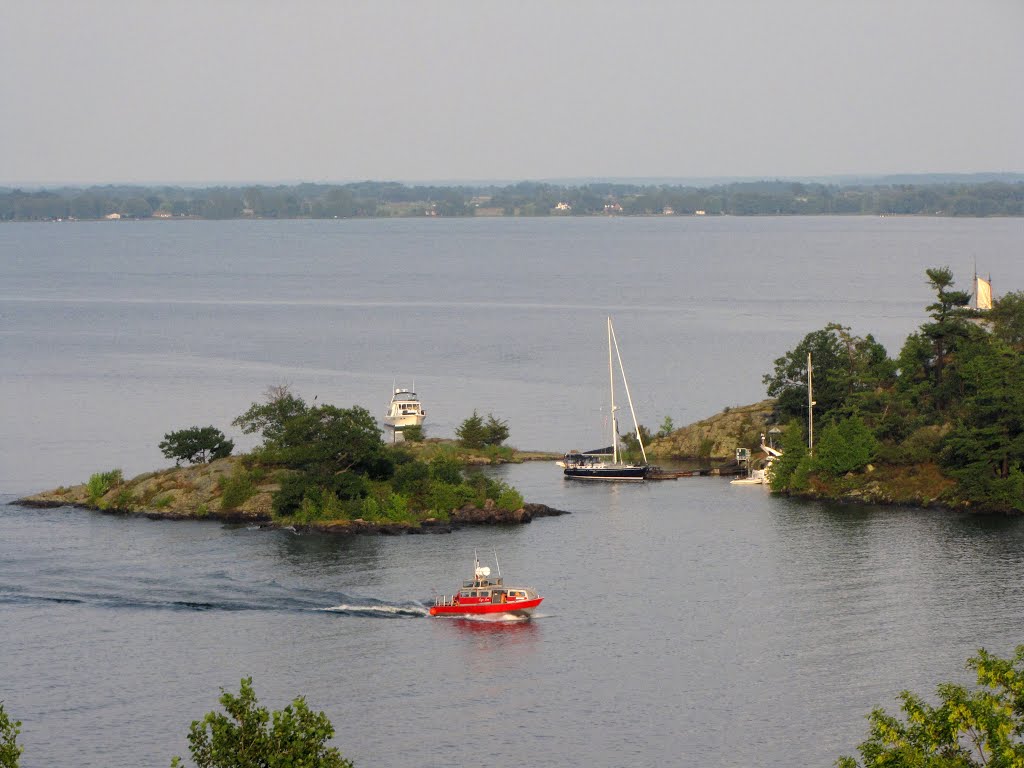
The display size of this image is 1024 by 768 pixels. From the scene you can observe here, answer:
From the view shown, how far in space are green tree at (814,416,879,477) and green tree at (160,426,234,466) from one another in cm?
Answer: 2778

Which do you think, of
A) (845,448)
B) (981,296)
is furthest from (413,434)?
(981,296)

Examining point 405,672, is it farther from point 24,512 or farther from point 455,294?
point 455,294

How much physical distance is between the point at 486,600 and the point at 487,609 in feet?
1.27

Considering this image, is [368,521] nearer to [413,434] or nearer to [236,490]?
[236,490]

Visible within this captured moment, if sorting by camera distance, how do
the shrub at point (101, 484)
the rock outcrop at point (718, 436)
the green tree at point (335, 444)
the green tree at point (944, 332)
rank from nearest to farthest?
the green tree at point (335, 444)
the shrub at point (101, 484)
the green tree at point (944, 332)
the rock outcrop at point (718, 436)

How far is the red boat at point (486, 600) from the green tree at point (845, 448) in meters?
23.3

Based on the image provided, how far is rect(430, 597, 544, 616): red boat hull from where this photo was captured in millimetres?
53875

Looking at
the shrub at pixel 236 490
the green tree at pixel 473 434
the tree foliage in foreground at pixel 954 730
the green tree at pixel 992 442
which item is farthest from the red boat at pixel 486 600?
the green tree at pixel 473 434

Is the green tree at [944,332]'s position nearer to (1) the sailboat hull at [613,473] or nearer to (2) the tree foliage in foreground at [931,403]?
(2) the tree foliage in foreground at [931,403]

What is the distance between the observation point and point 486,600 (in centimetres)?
5431

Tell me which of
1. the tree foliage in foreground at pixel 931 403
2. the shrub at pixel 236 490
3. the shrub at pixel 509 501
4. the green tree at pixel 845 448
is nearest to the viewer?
the shrub at pixel 509 501

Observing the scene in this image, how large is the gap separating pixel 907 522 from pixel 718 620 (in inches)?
677

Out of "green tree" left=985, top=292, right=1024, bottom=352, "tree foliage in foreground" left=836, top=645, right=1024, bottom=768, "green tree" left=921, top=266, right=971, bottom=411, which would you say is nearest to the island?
"green tree" left=921, top=266, right=971, bottom=411

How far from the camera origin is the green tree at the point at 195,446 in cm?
7494
